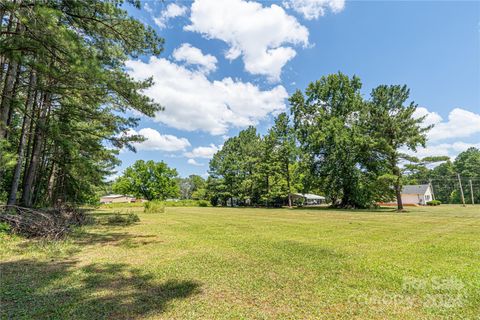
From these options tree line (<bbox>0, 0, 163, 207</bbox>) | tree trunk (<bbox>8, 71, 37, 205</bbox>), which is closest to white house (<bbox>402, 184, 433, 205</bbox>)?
tree line (<bbox>0, 0, 163, 207</bbox>)

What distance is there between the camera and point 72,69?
6812 millimetres

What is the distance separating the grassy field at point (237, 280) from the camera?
Answer: 3.49m

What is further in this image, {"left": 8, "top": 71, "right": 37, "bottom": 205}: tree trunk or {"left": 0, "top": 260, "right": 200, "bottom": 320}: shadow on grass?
{"left": 8, "top": 71, "right": 37, "bottom": 205}: tree trunk

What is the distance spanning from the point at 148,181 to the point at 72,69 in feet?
151

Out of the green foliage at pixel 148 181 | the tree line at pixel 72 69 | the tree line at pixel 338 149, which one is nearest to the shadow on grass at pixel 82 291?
the tree line at pixel 72 69

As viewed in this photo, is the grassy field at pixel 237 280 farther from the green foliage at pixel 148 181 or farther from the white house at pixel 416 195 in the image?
the white house at pixel 416 195

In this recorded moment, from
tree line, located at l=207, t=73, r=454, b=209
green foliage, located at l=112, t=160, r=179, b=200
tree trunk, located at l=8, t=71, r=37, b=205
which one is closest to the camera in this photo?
tree trunk, located at l=8, t=71, r=37, b=205

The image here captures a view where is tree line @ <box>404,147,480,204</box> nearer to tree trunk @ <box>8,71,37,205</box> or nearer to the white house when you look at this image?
the white house

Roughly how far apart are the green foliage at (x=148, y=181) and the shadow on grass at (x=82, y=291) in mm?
46309

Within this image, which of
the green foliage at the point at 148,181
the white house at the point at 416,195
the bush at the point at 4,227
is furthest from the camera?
the green foliage at the point at 148,181

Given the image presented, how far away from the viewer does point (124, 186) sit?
164 feet

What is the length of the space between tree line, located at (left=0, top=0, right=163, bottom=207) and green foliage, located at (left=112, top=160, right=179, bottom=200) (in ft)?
116

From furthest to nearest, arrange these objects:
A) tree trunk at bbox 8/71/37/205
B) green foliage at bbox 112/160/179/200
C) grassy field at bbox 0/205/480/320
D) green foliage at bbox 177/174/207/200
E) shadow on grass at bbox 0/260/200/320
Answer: green foliage at bbox 177/174/207/200
green foliage at bbox 112/160/179/200
tree trunk at bbox 8/71/37/205
grassy field at bbox 0/205/480/320
shadow on grass at bbox 0/260/200/320

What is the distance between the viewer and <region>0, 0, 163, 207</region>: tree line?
6.82 m
